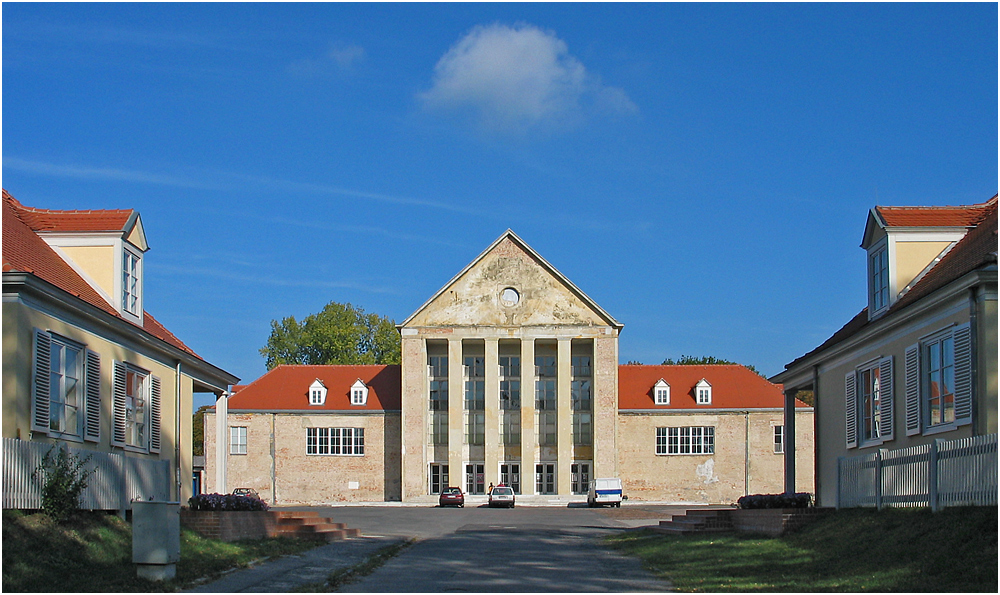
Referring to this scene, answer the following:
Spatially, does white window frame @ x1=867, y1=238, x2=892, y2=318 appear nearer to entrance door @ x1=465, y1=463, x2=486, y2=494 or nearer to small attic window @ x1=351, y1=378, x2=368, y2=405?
entrance door @ x1=465, y1=463, x2=486, y2=494

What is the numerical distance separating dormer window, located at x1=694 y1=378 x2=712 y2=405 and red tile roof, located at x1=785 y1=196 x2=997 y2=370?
39448mm

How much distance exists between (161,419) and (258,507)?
352cm

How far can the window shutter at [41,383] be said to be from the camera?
59.9 ft

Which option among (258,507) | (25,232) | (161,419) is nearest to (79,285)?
(25,232)

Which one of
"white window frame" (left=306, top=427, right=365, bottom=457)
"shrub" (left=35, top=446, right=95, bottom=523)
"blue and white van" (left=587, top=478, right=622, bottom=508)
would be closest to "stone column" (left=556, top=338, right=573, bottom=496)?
"blue and white van" (left=587, top=478, right=622, bottom=508)

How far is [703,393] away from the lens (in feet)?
214

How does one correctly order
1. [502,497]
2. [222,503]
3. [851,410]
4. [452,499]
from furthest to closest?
[452,499]
[502,497]
[851,410]
[222,503]

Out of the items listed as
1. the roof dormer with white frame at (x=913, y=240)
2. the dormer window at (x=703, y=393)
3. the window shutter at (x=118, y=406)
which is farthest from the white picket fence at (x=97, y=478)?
the dormer window at (x=703, y=393)

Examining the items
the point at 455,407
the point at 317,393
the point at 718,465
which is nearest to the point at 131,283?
the point at 455,407

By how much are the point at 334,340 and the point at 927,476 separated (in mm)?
75438

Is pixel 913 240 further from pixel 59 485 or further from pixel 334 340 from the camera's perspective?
pixel 334 340

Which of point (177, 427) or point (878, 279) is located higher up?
point (878, 279)

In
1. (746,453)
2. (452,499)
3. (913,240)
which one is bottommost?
(452,499)

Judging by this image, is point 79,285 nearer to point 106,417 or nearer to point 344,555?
point 106,417
